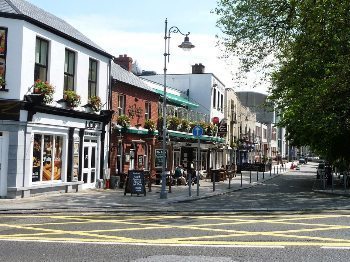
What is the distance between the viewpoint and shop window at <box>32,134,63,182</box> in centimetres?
2047

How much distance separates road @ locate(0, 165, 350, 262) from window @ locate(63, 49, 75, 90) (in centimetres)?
959

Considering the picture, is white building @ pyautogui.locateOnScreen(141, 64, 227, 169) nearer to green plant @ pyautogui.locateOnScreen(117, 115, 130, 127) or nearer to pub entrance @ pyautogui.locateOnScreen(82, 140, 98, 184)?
green plant @ pyautogui.locateOnScreen(117, 115, 130, 127)

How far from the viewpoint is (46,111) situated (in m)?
20.6

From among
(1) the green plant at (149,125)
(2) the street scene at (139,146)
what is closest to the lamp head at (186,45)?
(2) the street scene at (139,146)

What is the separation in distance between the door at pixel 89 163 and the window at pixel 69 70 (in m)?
3.43

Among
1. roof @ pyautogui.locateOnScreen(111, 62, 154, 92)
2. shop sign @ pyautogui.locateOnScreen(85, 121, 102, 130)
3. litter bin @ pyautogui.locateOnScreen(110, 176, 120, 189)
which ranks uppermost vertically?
roof @ pyautogui.locateOnScreen(111, 62, 154, 92)

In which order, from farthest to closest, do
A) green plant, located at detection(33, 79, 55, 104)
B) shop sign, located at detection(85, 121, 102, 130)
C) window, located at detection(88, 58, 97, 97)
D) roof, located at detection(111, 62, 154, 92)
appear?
1. roof, located at detection(111, 62, 154, 92)
2. window, located at detection(88, 58, 97, 97)
3. shop sign, located at detection(85, 121, 102, 130)
4. green plant, located at detection(33, 79, 55, 104)

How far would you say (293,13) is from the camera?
83.7 feet

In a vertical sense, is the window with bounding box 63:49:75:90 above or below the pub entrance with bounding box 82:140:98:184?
above

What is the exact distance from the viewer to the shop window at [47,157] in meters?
20.5

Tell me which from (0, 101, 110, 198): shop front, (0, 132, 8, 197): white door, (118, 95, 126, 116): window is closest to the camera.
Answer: (0, 132, 8, 197): white door

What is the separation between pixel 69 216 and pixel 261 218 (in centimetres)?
618

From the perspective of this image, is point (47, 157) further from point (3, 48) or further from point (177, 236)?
point (177, 236)

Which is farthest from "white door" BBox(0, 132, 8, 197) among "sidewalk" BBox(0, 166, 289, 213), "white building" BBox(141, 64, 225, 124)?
"white building" BBox(141, 64, 225, 124)
